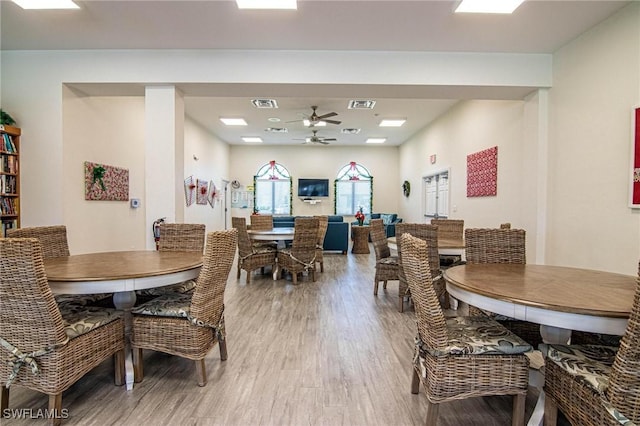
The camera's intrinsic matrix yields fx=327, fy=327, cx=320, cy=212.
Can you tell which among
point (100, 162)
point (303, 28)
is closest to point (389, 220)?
point (303, 28)

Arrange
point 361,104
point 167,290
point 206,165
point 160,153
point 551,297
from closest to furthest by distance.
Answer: point 551,297
point 167,290
point 160,153
point 361,104
point 206,165

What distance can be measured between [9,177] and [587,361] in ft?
17.9

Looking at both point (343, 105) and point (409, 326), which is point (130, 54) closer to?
point (343, 105)

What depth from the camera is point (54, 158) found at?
3883mm

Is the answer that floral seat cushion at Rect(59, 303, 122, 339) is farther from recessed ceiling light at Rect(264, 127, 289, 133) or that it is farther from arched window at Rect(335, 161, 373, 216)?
arched window at Rect(335, 161, 373, 216)

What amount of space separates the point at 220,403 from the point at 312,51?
143 inches

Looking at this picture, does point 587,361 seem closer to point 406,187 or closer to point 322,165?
point 406,187

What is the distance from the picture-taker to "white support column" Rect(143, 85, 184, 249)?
399cm

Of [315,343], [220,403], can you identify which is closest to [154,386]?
[220,403]

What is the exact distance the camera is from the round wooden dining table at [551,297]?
143cm

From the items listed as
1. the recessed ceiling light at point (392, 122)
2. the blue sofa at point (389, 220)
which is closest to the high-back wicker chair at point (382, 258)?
the recessed ceiling light at point (392, 122)

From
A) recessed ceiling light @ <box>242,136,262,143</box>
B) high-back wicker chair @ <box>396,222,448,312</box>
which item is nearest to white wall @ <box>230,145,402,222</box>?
recessed ceiling light @ <box>242,136,262,143</box>

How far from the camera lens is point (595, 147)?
3260mm

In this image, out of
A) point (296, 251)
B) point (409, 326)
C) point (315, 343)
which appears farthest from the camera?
point (296, 251)
